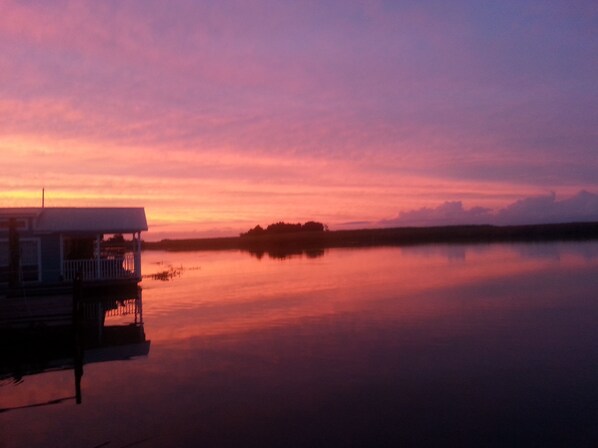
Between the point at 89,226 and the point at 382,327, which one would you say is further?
the point at 89,226

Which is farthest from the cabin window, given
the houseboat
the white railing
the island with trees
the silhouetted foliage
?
the silhouetted foliage

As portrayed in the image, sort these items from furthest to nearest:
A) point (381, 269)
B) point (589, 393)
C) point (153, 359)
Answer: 1. point (381, 269)
2. point (153, 359)
3. point (589, 393)

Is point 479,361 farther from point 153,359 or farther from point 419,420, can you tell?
point 153,359

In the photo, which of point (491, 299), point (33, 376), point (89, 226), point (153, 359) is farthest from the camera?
point (89, 226)

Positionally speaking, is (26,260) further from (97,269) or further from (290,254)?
(290,254)

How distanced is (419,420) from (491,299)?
14.4m

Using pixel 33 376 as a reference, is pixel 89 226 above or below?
above

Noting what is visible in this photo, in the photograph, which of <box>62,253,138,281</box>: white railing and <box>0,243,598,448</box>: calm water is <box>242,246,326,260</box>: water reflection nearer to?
<box>62,253,138,281</box>: white railing

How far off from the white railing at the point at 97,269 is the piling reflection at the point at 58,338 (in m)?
7.31

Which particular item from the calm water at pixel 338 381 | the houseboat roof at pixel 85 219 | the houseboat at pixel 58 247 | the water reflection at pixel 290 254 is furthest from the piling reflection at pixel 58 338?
the water reflection at pixel 290 254

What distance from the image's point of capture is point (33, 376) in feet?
43.2

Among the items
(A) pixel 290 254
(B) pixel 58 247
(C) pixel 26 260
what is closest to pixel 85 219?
(B) pixel 58 247

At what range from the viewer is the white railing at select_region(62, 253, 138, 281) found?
27516 mm

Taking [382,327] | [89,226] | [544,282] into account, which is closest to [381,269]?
[544,282]
